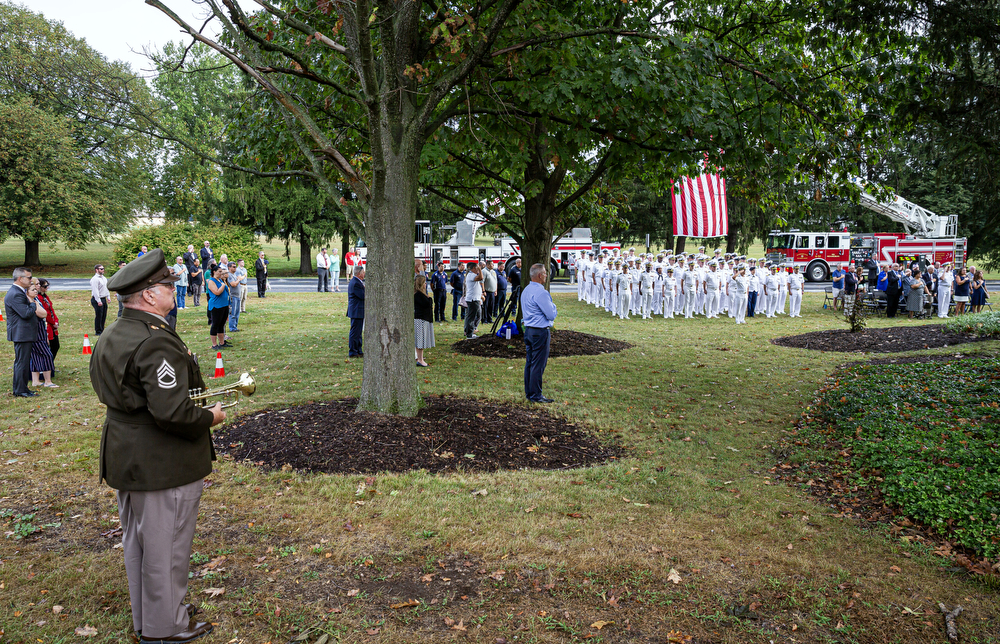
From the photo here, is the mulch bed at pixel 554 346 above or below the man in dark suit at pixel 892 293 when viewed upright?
below

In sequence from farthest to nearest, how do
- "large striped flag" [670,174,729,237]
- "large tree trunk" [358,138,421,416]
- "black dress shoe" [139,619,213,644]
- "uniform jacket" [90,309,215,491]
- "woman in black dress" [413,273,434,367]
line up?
"large striped flag" [670,174,729,237] < "woman in black dress" [413,273,434,367] < "large tree trunk" [358,138,421,416] < "black dress shoe" [139,619,213,644] < "uniform jacket" [90,309,215,491]

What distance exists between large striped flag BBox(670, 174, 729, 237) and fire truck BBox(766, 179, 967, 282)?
45.0 ft

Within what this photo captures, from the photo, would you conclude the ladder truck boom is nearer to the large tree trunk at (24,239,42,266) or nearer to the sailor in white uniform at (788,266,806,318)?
the sailor in white uniform at (788,266,806,318)

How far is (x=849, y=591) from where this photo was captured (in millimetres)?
4254

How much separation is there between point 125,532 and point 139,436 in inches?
23.7

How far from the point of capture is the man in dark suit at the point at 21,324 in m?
9.32

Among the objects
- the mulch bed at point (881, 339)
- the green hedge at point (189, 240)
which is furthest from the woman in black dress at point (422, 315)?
the green hedge at point (189, 240)

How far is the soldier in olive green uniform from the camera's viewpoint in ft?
10.7

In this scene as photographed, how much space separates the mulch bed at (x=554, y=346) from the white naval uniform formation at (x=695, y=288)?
22.2 feet

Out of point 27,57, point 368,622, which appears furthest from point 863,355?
point 27,57

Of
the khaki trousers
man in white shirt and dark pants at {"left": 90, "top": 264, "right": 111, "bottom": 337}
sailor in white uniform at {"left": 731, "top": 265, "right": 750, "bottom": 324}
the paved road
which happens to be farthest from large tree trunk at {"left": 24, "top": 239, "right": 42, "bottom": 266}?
the khaki trousers

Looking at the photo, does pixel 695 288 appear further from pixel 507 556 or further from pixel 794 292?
pixel 507 556

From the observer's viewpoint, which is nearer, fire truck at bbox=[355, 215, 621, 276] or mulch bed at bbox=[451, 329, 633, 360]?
mulch bed at bbox=[451, 329, 633, 360]

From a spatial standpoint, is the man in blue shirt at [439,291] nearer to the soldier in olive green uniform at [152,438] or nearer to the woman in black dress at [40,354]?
the woman in black dress at [40,354]
